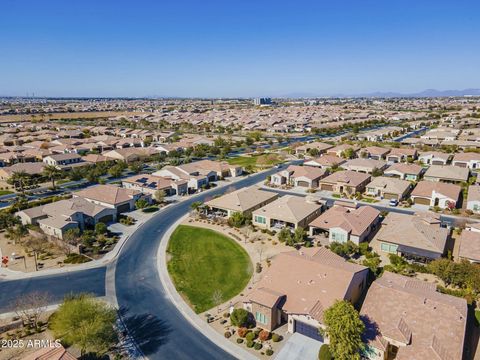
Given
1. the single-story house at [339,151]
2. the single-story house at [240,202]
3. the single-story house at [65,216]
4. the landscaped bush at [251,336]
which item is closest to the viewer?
the landscaped bush at [251,336]

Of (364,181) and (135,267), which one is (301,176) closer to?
(364,181)

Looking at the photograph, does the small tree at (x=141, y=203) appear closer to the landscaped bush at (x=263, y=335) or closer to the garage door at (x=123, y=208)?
the garage door at (x=123, y=208)

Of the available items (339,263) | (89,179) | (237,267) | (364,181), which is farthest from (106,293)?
(364,181)

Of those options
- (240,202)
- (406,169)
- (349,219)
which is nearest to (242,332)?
(349,219)

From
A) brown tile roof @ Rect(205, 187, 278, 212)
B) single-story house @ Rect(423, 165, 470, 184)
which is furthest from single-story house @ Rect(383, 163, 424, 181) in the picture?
brown tile roof @ Rect(205, 187, 278, 212)

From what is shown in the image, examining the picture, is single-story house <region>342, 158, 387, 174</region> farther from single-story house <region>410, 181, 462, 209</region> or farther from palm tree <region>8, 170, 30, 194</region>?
palm tree <region>8, 170, 30, 194</region>

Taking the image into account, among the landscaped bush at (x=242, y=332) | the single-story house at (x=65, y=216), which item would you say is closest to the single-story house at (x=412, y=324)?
the landscaped bush at (x=242, y=332)
